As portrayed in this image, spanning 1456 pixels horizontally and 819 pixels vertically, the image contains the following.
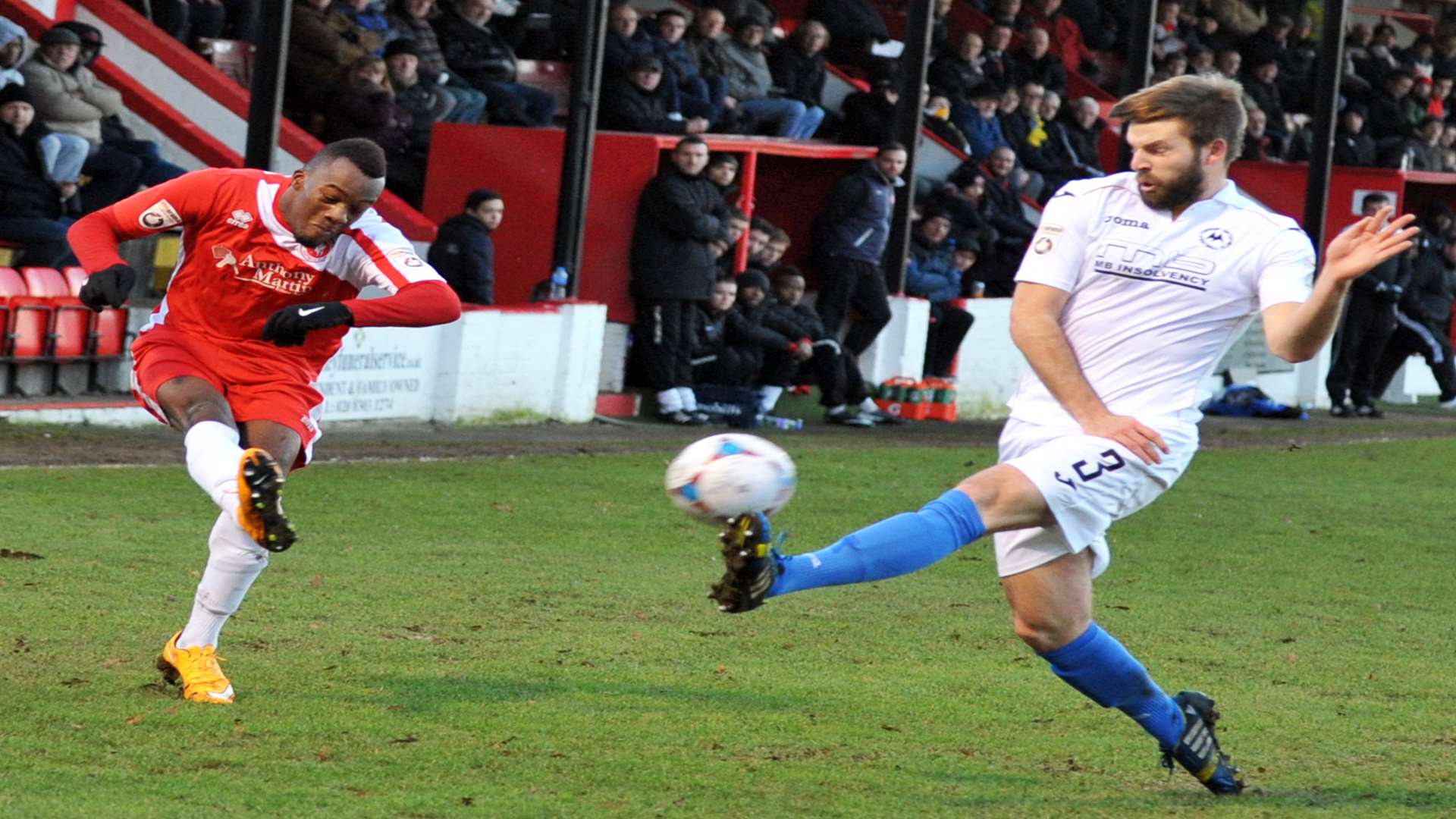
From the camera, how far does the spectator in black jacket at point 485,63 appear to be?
53.0 feet

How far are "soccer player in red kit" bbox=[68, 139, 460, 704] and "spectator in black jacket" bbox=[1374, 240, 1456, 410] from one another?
16.1 metres

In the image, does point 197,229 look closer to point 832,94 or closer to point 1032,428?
point 1032,428

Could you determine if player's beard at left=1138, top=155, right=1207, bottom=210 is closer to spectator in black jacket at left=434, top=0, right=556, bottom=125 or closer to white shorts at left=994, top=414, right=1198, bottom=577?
white shorts at left=994, top=414, right=1198, bottom=577

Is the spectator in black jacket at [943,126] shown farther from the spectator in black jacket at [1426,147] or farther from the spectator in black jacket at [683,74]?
the spectator in black jacket at [1426,147]

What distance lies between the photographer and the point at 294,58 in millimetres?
15297

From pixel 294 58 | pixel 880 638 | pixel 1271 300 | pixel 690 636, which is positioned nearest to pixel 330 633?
pixel 690 636

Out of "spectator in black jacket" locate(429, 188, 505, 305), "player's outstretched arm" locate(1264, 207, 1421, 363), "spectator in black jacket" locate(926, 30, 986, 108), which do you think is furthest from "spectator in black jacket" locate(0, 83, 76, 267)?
"spectator in black jacket" locate(926, 30, 986, 108)

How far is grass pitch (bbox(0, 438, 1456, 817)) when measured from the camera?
5.04m

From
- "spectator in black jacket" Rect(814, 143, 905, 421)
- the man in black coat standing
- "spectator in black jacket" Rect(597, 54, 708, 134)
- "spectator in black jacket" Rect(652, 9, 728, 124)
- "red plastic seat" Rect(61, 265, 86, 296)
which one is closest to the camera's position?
"red plastic seat" Rect(61, 265, 86, 296)

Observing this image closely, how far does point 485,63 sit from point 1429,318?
988 cm

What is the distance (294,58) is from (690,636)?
9117 mm

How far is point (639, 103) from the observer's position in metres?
15.9

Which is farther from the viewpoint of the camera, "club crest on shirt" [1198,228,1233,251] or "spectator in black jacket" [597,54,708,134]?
"spectator in black jacket" [597,54,708,134]

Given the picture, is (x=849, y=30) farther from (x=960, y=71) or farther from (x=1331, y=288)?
(x=1331, y=288)
